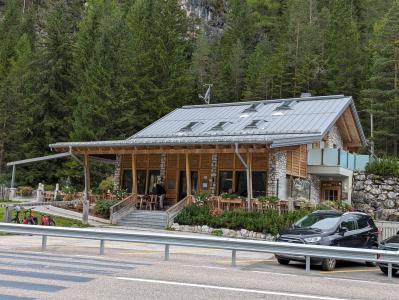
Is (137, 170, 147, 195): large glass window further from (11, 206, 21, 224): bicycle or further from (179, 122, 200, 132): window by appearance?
(11, 206, 21, 224): bicycle

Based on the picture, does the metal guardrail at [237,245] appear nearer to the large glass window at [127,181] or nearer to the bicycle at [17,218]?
the bicycle at [17,218]

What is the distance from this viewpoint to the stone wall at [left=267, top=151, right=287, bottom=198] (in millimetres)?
26547

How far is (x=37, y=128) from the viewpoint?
1988 inches

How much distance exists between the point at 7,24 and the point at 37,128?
26.7 m

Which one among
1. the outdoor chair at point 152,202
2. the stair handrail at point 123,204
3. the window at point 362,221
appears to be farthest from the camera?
the outdoor chair at point 152,202

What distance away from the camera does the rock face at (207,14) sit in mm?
87375

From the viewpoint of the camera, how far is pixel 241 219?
2381 centimetres

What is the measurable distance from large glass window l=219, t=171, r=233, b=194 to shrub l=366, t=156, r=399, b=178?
30.0ft

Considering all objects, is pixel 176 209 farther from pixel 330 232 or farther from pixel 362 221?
pixel 330 232

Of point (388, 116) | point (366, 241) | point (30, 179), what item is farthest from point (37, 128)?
point (366, 241)

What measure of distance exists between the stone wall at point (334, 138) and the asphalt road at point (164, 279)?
18.5 metres

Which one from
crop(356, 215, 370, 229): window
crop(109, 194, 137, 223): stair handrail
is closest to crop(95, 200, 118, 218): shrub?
crop(109, 194, 137, 223): stair handrail

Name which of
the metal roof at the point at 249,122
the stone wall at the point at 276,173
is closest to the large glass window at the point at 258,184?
the stone wall at the point at 276,173

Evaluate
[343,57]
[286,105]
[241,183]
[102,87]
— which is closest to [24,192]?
[102,87]
